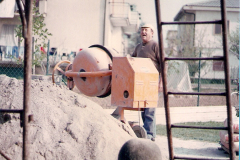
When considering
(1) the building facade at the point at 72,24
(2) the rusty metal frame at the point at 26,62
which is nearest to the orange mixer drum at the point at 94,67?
(2) the rusty metal frame at the point at 26,62

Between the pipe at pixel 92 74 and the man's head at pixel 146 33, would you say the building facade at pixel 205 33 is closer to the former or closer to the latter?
the man's head at pixel 146 33

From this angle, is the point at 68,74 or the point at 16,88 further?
the point at 68,74

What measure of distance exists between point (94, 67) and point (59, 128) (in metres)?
1.65

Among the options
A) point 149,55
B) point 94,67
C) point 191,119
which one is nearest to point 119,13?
point 191,119

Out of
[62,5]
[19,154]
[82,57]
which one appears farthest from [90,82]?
[62,5]

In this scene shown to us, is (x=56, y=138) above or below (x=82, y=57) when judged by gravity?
below

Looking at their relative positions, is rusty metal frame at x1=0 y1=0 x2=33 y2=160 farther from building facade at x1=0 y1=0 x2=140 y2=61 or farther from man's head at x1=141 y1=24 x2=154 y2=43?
building facade at x1=0 y1=0 x2=140 y2=61

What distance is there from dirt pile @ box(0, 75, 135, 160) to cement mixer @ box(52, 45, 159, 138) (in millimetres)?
415

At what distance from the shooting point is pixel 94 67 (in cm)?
608

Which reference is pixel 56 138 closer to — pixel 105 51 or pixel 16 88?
pixel 16 88

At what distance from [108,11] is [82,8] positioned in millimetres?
1980

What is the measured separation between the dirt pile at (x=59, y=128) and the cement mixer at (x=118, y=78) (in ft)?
1.36

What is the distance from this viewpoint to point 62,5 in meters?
21.2

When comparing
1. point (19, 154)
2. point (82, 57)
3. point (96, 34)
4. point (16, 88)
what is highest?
point (96, 34)
